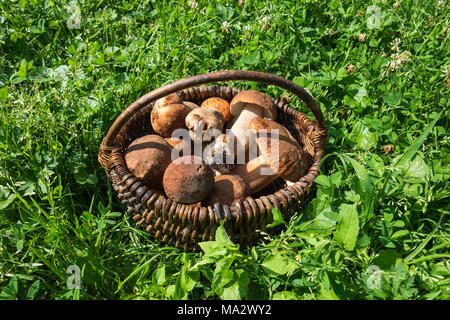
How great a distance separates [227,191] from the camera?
2135 millimetres

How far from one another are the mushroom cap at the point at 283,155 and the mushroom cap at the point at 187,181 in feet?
1.29

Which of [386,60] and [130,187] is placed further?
[386,60]

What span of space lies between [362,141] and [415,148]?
0.55m

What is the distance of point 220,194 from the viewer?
84.0 inches

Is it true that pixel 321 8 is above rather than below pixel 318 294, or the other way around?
above

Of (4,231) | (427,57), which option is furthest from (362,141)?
(4,231)

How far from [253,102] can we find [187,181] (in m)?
0.79

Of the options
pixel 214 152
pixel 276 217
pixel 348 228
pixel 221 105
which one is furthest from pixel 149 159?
pixel 348 228

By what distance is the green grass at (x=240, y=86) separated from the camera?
1.83 metres

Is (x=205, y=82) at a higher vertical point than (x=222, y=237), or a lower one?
→ higher

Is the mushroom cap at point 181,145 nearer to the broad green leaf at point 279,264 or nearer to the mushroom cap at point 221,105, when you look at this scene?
the mushroom cap at point 221,105

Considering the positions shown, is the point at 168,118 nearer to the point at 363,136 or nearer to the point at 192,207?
the point at 192,207

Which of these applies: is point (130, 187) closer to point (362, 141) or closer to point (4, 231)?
point (4, 231)

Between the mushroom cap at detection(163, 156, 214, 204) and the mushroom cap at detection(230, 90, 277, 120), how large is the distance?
2.13ft
